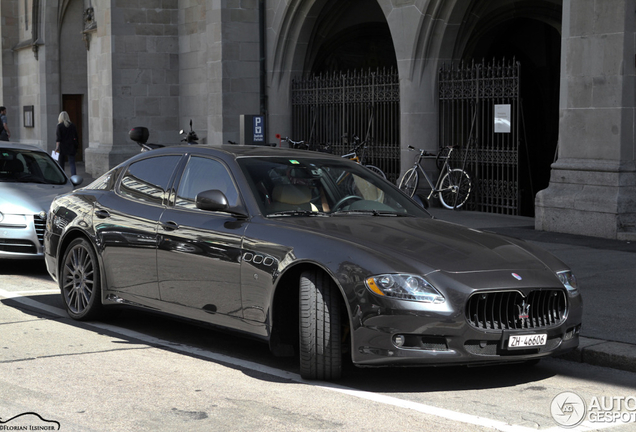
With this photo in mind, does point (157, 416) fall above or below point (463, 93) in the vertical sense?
below

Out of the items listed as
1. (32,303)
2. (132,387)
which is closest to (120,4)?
(32,303)

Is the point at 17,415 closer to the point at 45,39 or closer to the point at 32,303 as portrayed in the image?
the point at 32,303

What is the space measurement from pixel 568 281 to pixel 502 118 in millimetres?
10302

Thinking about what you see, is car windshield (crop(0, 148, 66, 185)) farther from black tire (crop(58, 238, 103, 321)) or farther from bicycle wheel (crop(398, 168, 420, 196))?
bicycle wheel (crop(398, 168, 420, 196))

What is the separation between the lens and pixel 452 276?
5453mm

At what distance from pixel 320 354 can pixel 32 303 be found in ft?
13.1

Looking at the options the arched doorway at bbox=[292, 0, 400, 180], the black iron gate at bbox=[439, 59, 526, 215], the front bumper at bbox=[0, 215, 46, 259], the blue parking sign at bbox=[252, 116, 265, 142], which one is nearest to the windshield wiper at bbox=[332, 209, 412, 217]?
the front bumper at bbox=[0, 215, 46, 259]

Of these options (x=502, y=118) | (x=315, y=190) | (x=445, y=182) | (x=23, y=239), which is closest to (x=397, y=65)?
(x=445, y=182)

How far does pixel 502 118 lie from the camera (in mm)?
15961

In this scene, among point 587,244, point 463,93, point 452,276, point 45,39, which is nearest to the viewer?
point 452,276

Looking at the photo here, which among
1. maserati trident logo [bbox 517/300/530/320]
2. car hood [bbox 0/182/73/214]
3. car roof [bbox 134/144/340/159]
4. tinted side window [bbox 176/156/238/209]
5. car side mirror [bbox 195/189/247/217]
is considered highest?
car roof [bbox 134/144/340/159]

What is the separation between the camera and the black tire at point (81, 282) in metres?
7.51

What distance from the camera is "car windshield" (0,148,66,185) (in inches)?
465

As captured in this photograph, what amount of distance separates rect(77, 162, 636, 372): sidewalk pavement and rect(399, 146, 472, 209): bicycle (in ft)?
3.40
